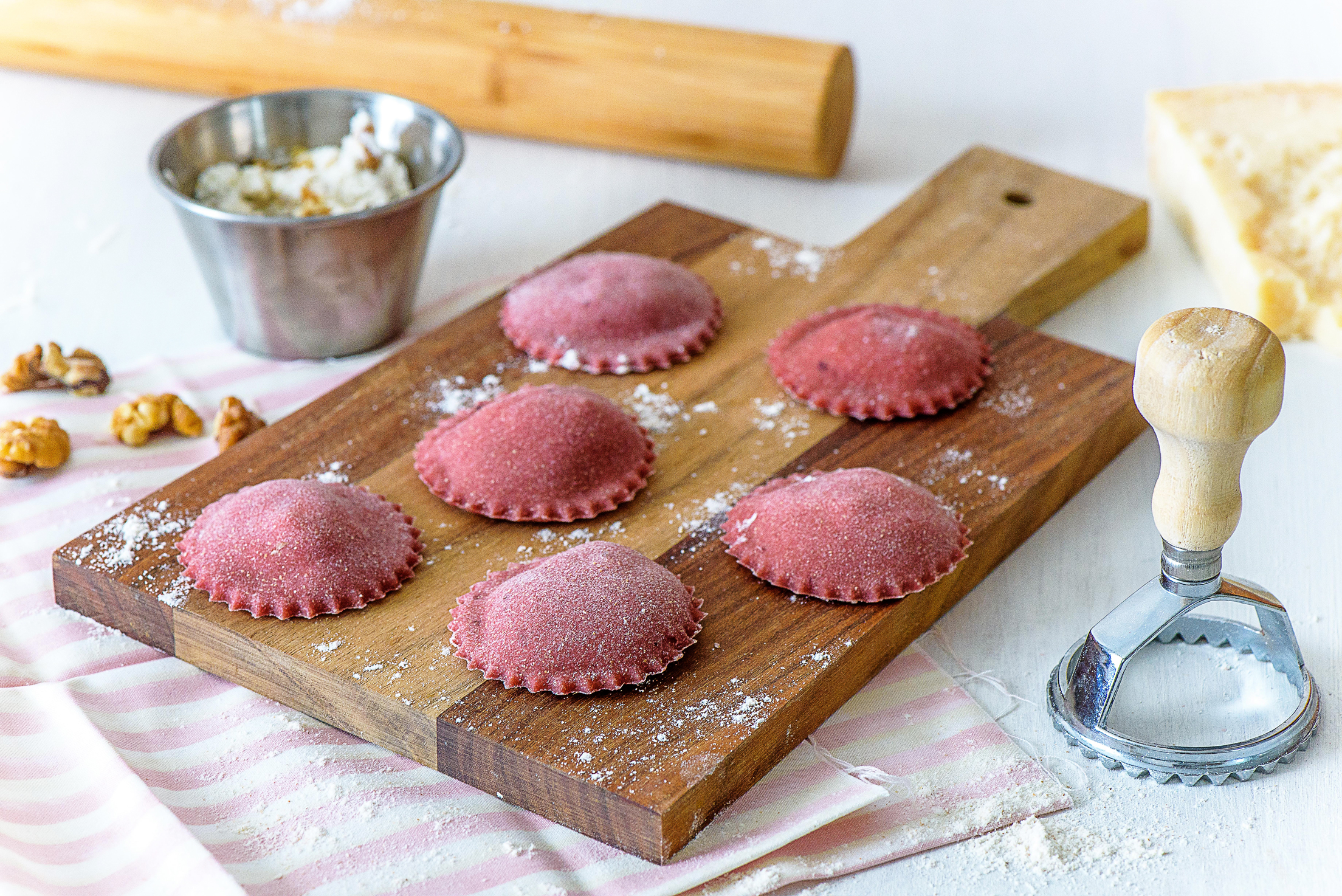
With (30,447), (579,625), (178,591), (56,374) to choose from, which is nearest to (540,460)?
(579,625)

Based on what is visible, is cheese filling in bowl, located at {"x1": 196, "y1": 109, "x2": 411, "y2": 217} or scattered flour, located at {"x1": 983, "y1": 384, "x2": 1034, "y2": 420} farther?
cheese filling in bowl, located at {"x1": 196, "y1": 109, "x2": 411, "y2": 217}

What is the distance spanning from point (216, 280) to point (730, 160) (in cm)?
93

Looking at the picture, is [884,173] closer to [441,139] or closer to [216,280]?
[441,139]

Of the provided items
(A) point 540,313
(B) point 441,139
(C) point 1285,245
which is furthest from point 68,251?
(C) point 1285,245

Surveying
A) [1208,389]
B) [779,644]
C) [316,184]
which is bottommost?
[779,644]

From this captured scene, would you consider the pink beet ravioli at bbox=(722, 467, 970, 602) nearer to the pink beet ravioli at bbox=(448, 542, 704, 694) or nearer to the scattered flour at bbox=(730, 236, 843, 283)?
the pink beet ravioli at bbox=(448, 542, 704, 694)

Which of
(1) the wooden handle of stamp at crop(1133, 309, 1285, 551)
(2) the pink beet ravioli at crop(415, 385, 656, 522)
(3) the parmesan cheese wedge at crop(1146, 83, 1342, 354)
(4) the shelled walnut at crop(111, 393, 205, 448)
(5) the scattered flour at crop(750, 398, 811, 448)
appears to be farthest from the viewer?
(3) the parmesan cheese wedge at crop(1146, 83, 1342, 354)

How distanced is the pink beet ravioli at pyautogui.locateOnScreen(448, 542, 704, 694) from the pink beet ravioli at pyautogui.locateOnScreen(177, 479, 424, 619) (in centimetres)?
10

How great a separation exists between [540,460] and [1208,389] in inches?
27.5

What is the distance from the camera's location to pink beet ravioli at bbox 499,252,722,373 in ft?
5.82

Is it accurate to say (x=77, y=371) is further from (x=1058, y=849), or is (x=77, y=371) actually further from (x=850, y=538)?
(x=1058, y=849)

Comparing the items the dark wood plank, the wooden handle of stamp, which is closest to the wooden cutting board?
the dark wood plank

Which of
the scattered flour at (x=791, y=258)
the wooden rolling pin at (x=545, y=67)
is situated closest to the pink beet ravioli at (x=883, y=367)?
the scattered flour at (x=791, y=258)

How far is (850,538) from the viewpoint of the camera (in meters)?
1.39
